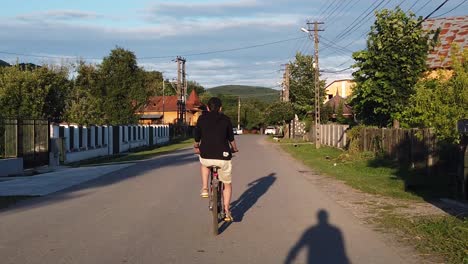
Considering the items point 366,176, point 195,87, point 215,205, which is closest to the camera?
point 215,205

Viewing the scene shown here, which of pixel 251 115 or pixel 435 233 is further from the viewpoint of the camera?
pixel 251 115

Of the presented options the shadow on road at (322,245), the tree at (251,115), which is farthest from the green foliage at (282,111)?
the shadow on road at (322,245)

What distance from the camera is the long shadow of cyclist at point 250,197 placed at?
11.0m

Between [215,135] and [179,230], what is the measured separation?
61.0 inches

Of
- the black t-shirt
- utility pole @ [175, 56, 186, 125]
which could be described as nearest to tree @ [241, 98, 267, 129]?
utility pole @ [175, 56, 186, 125]

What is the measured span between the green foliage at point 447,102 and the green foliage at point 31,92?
1043 inches

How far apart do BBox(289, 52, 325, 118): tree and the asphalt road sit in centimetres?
5365

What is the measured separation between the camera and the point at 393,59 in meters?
26.3

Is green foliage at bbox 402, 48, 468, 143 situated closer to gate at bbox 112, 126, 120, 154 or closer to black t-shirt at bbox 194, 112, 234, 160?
black t-shirt at bbox 194, 112, 234, 160

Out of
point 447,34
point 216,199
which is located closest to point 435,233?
point 216,199

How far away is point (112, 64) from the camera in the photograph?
182 ft

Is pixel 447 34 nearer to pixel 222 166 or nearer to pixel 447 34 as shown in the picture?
pixel 447 34

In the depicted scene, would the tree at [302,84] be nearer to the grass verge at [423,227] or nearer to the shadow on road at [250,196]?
the shadow on road at [250,196]

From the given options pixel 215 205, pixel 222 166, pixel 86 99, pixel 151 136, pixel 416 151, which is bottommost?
pixel 151 136
